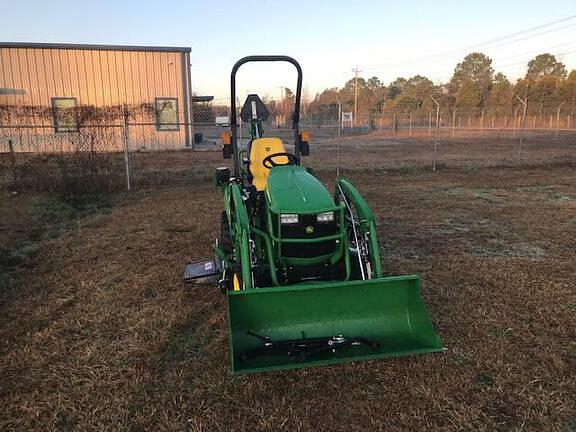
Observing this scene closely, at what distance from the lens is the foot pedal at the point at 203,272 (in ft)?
14.7

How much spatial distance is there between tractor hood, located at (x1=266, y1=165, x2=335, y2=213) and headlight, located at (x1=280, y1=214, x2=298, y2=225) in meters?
0.03

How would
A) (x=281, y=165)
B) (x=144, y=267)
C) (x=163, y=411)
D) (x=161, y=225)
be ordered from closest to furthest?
Answer: (x=163, y=411) < (x=281, y=165) < (x=144, y=267) < (x=161, y=225)

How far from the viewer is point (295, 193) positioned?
11.3 feet

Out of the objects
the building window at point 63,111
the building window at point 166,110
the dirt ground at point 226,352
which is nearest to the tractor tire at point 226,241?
the dirt ground at point 226,352

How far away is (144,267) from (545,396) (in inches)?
157

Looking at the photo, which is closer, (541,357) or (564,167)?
(541,357)

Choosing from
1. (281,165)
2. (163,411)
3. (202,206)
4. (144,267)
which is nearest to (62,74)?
(202,206)

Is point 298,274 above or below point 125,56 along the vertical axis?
below

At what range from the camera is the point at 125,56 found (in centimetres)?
1911

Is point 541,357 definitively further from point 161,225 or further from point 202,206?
Result: point 202,206

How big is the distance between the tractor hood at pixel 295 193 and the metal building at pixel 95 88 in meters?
15.0

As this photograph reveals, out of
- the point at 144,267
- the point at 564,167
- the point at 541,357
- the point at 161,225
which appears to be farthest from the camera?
the point at 564,167

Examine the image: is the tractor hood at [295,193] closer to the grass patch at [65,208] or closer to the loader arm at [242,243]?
the loader arm at [242,243]

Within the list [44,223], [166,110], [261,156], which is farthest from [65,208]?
[166,110]
